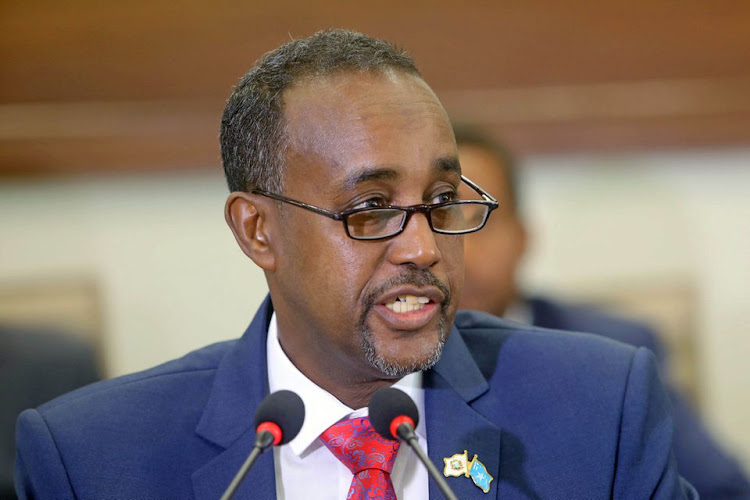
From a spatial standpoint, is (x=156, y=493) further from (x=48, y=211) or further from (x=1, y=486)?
(x=48, y=211)

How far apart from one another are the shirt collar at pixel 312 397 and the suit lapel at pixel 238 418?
0.09ft

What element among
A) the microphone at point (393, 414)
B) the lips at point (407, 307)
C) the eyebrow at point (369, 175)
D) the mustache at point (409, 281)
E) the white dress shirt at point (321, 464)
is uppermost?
the eyebrow at point (369, 175)

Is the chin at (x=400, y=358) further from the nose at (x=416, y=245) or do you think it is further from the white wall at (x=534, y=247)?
the white wall at (x=534, y=247)

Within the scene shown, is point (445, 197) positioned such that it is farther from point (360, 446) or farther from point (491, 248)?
point (491, 248)

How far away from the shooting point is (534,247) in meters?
3.84

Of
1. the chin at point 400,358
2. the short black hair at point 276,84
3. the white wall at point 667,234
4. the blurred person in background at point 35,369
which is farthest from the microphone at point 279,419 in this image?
the white wall at point 667,234

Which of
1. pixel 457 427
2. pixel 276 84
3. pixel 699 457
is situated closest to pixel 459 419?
pixel 457 427

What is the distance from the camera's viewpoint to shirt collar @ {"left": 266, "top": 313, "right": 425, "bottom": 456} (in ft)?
6.19

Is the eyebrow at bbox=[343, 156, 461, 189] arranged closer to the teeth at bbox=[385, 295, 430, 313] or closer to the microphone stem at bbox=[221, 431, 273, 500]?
the teeth at bbox=[385, 295, 430, 313]

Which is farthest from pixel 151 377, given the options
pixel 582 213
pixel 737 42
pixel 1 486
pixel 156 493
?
pixel 737 42

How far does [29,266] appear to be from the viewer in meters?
3.70

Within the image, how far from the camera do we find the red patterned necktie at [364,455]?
1.79 meters

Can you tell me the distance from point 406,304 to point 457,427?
28cm

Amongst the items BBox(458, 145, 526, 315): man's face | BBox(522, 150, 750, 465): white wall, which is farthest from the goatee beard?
BBox(522, 150, 750, 465): white wall
